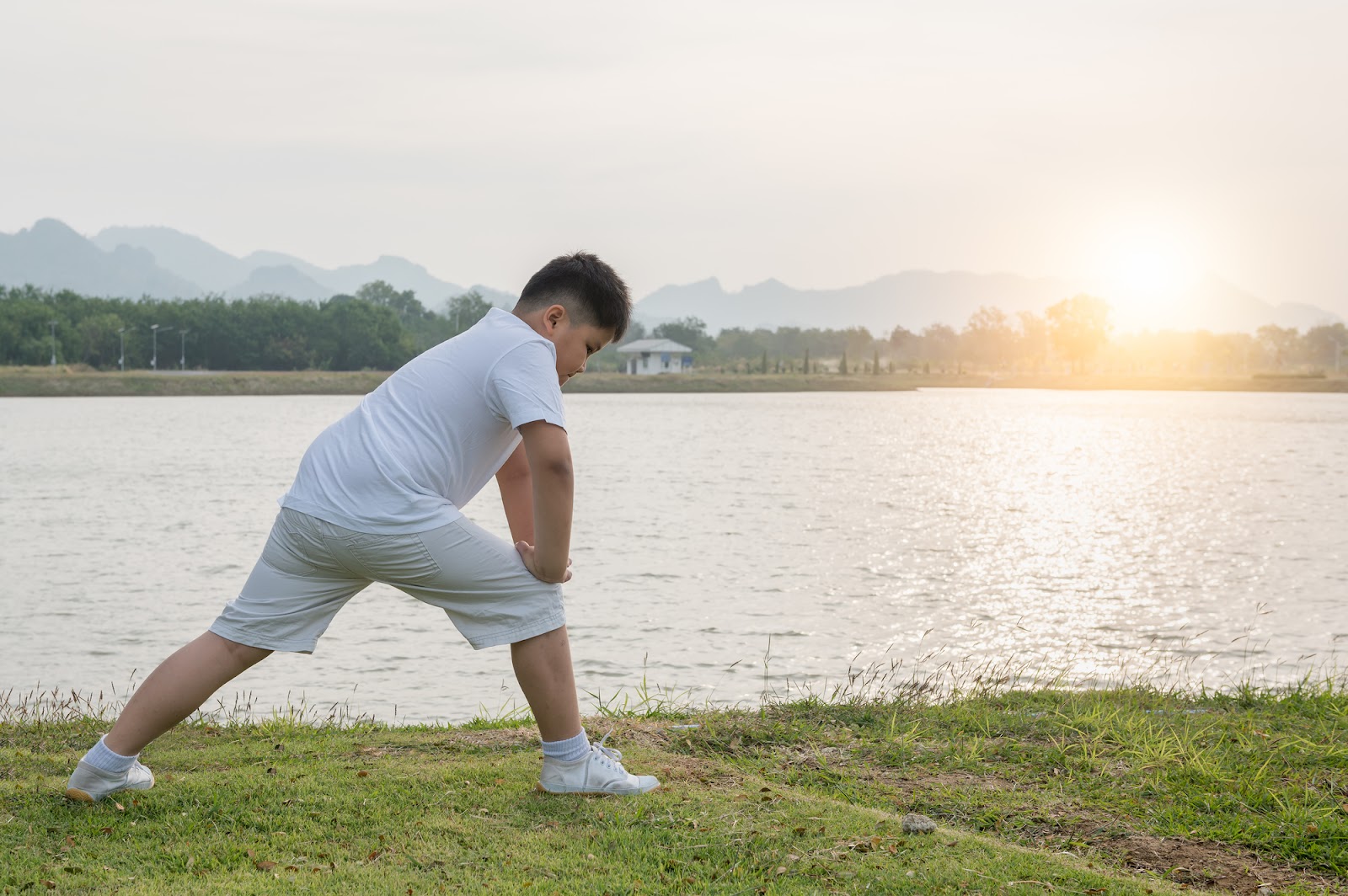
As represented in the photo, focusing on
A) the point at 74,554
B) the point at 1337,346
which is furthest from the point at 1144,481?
the point at 1337,346

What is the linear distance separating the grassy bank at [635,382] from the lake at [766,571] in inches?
2065

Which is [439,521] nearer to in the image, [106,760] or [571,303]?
[571,303]

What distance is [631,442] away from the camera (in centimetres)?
4628

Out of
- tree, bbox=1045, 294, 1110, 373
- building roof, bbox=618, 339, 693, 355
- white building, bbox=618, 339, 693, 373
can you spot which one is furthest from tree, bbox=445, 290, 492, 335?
tree, bbox=1045, 294, 1110, 373

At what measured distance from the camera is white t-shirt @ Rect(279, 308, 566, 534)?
12.1 feet

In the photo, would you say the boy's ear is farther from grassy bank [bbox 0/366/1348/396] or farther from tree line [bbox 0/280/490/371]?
→ tree line [bbox 0/280/490/371]

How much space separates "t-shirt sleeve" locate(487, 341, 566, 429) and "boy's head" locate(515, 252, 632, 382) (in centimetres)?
15

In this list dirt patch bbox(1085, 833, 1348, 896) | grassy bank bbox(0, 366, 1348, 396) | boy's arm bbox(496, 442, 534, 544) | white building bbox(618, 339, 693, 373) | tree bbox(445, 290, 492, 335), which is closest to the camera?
dirt patch bbox(1085, 833, 1348, 896)

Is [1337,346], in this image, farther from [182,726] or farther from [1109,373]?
[182,726]

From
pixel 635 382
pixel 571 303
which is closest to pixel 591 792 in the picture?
pixel 571 303

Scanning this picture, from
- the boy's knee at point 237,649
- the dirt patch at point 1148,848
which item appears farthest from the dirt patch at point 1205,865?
the boy's knee at point 237,649

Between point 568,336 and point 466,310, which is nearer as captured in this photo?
point 568,336

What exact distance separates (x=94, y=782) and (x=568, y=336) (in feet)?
7.00

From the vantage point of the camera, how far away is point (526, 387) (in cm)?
366
